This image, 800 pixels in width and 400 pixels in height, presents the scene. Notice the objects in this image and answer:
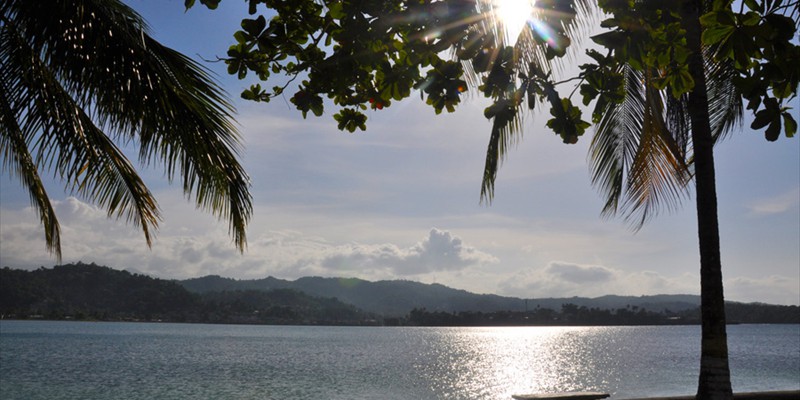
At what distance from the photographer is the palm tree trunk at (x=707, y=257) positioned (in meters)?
7.45

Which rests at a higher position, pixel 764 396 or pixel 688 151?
pixel 688 151

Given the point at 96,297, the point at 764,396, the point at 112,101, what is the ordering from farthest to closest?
the point at 96,297, the point at 764,396, the point at 112,101

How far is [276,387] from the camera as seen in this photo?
3941 cm

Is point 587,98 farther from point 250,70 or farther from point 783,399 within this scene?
point 783,399

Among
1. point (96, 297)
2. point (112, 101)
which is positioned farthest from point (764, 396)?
point (96, 297)

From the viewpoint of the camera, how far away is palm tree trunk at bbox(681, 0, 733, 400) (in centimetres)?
745

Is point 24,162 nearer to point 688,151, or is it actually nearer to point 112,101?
point 112,101

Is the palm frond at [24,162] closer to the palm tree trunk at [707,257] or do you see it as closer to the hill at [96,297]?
the palm tree trunk at [707,257]

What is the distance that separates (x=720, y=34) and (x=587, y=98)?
1.00 m

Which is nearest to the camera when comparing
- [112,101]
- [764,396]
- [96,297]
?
[112,101]

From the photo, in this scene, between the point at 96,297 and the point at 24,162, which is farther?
the point at 96,297

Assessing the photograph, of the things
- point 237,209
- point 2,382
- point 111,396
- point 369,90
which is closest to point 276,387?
point 111,396

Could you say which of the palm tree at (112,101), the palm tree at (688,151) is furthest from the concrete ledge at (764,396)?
the palm tree at (112,101)

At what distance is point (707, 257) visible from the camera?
7.77m
